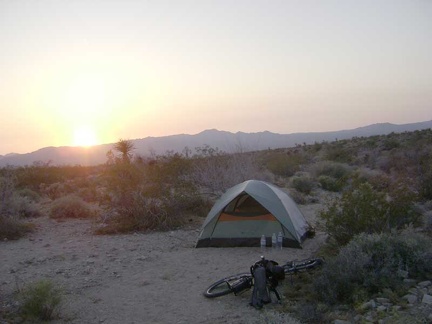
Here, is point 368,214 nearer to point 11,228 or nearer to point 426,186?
point 426,186

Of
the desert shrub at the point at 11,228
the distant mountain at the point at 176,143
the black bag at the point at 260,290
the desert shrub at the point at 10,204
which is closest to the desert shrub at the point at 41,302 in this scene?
the black bag at the point at 260,290

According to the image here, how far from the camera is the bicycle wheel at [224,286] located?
6.54m

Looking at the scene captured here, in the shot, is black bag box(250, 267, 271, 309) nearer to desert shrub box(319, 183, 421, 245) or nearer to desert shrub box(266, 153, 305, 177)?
desert shrub box(319, 183, 421, 245)

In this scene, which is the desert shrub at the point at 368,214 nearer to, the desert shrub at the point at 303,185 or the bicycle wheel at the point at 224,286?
the bicycle wheel at the point at 224,286

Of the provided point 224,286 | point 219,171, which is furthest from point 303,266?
point 219,171

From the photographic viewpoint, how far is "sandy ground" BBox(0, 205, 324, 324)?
611 cm

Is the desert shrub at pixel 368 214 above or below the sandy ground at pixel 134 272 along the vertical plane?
above

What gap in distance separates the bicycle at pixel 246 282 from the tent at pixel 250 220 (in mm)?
2144

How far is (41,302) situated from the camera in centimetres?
590

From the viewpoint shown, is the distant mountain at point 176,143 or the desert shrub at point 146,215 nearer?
the desert shrub at point 146,215

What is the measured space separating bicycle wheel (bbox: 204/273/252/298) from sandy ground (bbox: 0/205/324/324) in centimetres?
9

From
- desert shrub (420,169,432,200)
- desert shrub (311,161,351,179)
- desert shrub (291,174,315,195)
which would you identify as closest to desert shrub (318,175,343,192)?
desert shrub (291,174,315,195)

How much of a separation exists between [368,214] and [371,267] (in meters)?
1.94

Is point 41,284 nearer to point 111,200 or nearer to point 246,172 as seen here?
point 111,200
